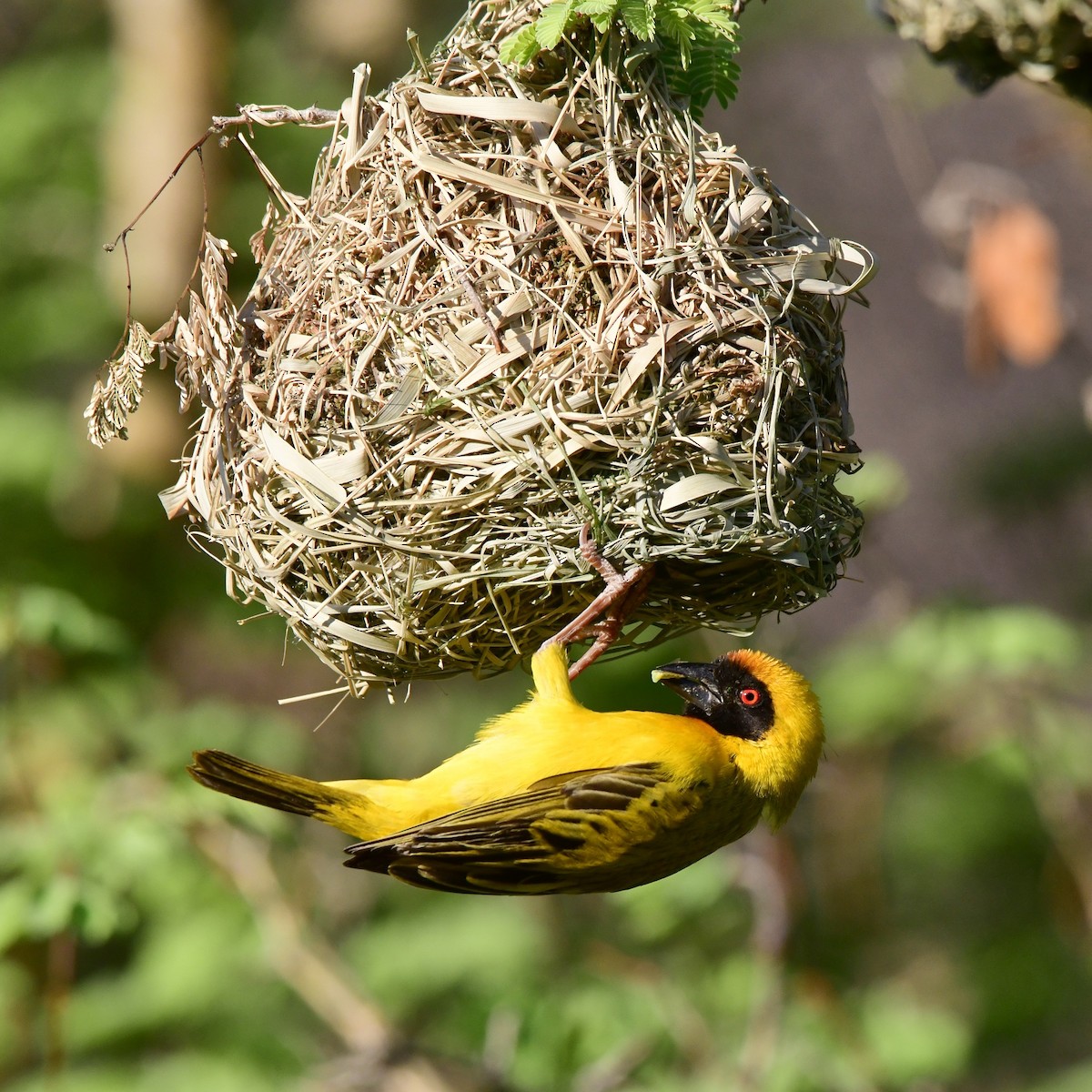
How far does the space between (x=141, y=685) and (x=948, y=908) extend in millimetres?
5317

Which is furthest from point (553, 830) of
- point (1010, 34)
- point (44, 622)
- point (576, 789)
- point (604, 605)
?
point (44, 622)

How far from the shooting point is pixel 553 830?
9.28 ft

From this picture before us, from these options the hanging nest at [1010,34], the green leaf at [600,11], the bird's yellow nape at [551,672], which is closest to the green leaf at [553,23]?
the green leaf at [600,11]

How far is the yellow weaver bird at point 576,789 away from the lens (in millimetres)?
2812

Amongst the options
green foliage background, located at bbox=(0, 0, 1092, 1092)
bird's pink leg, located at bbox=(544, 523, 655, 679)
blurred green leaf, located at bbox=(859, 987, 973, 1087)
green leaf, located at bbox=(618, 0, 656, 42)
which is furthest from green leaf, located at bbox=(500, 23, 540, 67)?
blurred green leaf, located at bbox=(859, 987, 973, 1087)

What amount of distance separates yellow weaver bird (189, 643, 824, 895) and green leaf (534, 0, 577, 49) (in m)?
1.23

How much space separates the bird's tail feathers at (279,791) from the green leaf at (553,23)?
156 cm

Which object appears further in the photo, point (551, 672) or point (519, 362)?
point (551, 672)

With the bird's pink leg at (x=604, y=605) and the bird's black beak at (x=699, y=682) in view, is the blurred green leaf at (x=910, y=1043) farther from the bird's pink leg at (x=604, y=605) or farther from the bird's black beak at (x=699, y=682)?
the bird's pink leg at (x=604, y=605)

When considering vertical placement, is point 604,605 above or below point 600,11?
below

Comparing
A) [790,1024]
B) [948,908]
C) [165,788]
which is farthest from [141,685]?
[948,908]

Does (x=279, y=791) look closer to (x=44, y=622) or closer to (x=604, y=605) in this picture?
(x=604, y=605)

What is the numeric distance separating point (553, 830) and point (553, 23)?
1624 mm

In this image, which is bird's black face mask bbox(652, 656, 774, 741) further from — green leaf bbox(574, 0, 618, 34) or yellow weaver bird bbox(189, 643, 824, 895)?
green leaf bbox(574, 0, 618, 34)
